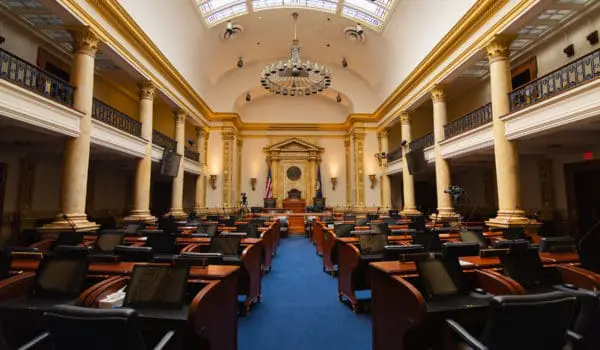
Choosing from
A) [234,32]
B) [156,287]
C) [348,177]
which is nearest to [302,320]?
[156,287]

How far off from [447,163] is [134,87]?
12222 millimetres

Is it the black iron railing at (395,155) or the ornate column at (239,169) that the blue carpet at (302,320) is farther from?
the ornate column at (239,169)

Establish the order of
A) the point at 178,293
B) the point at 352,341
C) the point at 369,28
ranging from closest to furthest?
the point at 178,293, the point at 352,341, the point at 369,28

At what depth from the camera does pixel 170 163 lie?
10.8m

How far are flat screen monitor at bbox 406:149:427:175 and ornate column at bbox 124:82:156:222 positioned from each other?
930 centimetres

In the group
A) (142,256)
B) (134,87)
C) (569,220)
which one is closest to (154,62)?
(134,87)

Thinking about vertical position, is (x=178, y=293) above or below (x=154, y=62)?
below

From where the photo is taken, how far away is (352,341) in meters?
3.12

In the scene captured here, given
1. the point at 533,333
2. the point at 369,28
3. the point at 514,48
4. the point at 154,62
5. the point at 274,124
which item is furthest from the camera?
the point at 274,124

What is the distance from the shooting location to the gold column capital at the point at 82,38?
21.2ft

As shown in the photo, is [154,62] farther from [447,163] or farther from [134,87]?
[447,163]

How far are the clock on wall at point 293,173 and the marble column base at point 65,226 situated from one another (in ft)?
40.8

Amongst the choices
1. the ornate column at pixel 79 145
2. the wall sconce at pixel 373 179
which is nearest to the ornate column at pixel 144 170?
the ornate column at pixel 79 145

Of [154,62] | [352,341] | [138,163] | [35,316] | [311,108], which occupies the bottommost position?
[352,341]
